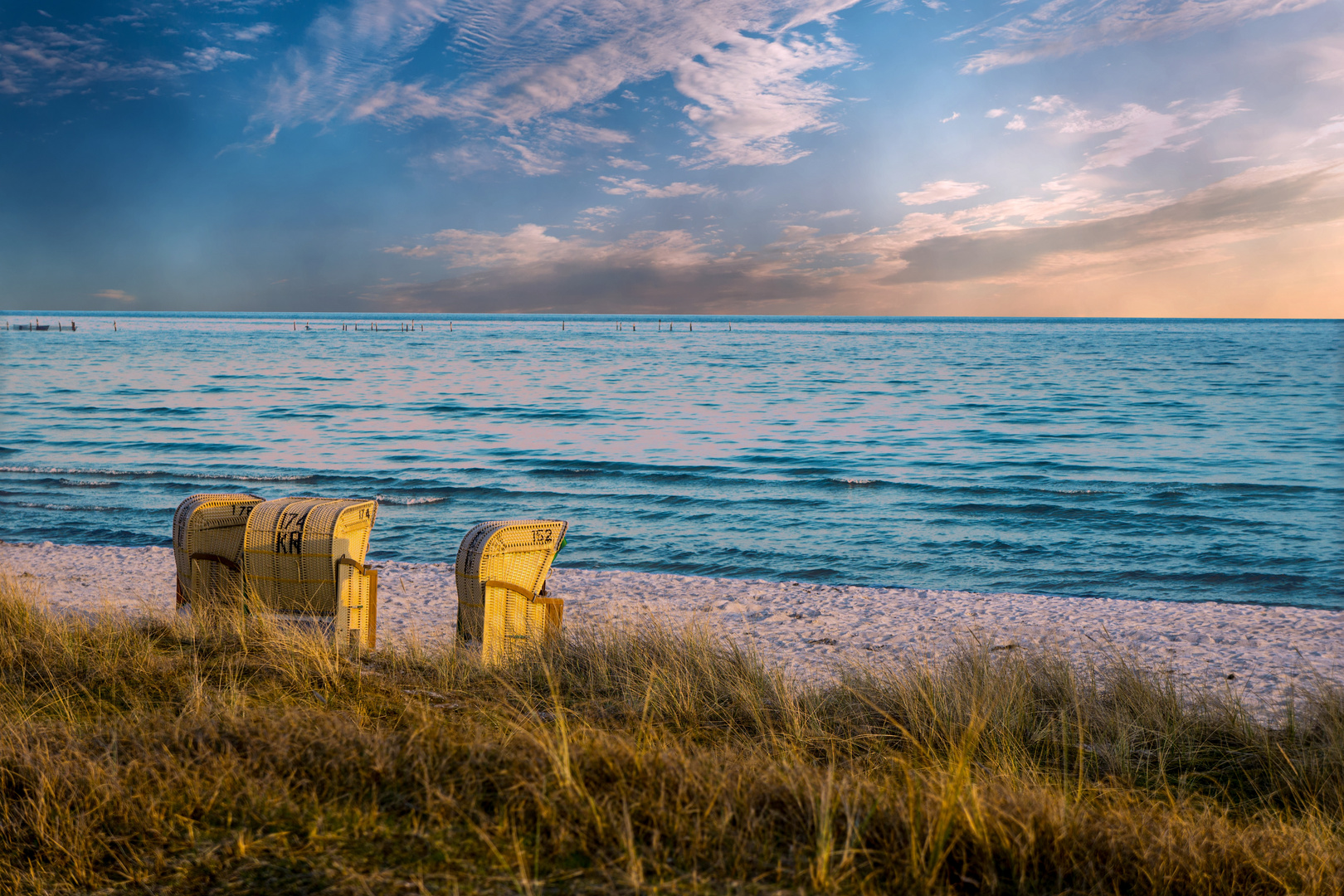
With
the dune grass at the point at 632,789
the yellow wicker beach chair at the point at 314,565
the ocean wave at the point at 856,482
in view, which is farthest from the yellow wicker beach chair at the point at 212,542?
the ocean wave at the point at 856,482

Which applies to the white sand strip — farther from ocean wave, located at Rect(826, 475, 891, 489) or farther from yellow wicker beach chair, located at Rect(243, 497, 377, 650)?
ocean wave, located at Rect(826, 475, 891, 489)

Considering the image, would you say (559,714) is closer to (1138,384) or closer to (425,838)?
(425,838)

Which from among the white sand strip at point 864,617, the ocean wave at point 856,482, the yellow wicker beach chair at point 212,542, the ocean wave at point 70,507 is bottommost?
the ocean wave at point 70,507

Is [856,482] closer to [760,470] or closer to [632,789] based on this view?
[760,470]

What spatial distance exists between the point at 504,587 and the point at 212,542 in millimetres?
2297

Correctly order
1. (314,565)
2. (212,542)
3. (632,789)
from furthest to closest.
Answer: (212,542)
(314,565)
(632,789)

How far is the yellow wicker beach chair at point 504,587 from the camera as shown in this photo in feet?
17.6

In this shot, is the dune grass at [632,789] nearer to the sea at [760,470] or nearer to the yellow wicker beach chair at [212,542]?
the yellow wicker beach chair at [212,542]

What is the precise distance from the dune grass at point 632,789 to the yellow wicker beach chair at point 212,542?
1.24 m

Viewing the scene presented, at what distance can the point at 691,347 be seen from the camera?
8200 centimetres

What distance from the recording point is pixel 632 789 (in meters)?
2.97

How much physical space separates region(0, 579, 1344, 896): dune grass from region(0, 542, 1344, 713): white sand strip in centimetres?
131

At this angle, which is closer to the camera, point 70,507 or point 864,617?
point 864,617

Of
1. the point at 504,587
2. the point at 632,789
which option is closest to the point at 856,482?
the point at 504,587
